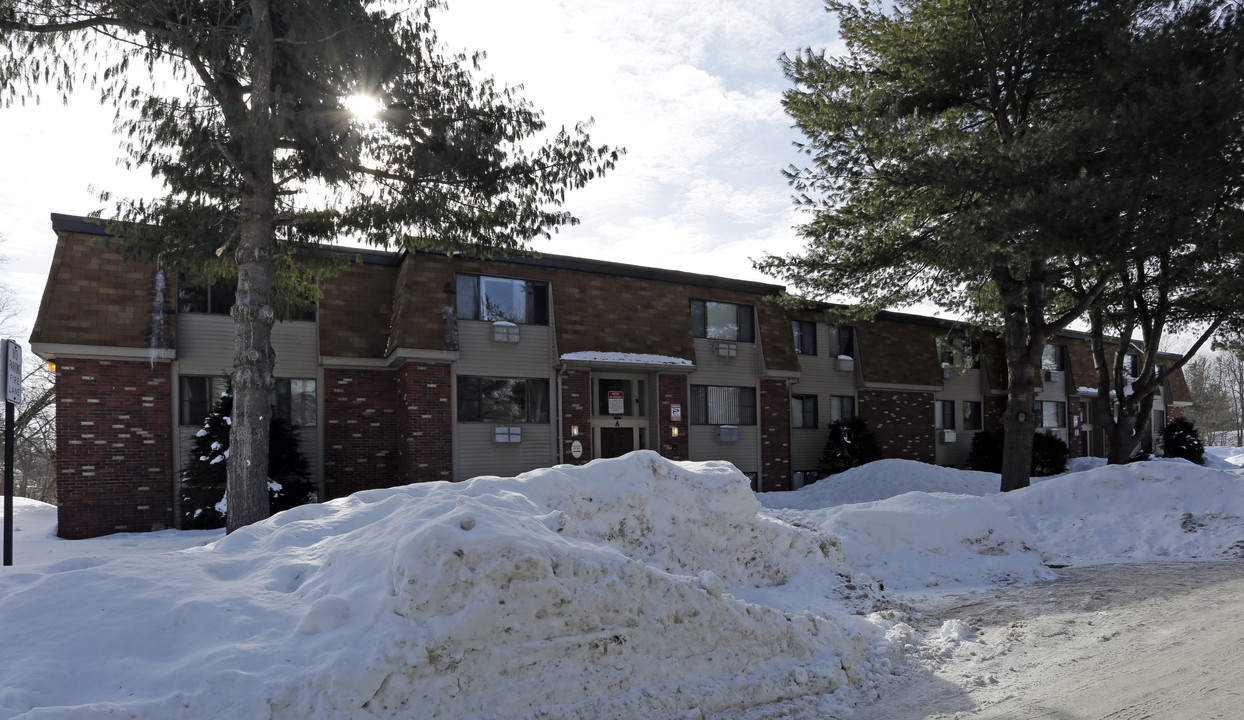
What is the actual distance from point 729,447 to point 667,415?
8.61 feet

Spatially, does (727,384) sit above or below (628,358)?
below

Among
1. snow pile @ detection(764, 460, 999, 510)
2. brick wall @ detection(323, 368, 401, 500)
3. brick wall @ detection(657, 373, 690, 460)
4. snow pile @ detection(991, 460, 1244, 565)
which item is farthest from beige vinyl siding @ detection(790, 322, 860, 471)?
brick wall @ detection(323, 368, 401, 500)

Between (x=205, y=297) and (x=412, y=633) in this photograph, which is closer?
(x=412, y=633)

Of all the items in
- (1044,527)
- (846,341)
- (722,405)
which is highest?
(846,341)

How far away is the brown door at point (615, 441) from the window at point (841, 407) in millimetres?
8314

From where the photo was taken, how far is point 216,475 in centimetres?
1408

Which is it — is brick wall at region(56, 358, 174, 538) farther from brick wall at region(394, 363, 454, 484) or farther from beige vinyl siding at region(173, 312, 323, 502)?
brick wall at region(394, 363, 454, 484)

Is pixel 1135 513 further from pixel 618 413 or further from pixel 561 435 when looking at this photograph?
pixel 561 435

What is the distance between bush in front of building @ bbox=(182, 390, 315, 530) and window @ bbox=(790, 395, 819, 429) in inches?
606

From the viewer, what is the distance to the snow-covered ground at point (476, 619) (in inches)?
144

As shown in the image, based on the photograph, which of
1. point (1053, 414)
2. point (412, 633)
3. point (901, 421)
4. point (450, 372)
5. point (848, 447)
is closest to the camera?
point (412, 633)

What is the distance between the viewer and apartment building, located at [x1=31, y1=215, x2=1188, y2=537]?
1432cm

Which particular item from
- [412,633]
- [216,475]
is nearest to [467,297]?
[216,475]

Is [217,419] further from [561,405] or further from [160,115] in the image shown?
[561,405]
